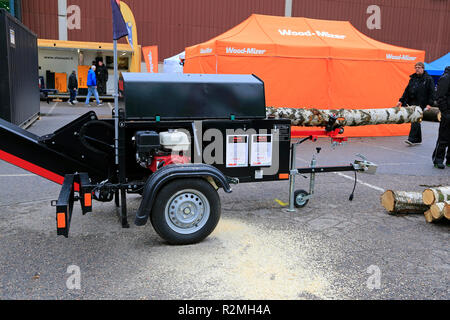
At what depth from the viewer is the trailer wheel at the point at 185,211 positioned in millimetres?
4090

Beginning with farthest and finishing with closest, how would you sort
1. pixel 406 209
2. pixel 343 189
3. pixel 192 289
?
pixel 343 189 < pixel 406 209 < pixel 192 289

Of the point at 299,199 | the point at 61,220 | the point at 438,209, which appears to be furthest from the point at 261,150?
the point at 61,220

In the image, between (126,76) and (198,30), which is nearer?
(126,76)

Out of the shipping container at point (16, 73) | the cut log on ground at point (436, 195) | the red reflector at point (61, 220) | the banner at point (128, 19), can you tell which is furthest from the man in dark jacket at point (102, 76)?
the red reflector at point (61, 220)

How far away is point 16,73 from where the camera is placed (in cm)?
1095

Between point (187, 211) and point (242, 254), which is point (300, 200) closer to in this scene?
point (242, 254)

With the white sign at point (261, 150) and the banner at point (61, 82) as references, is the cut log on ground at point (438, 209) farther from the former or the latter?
the banner at point (61, 82)

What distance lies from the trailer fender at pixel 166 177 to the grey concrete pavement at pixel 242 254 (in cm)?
43

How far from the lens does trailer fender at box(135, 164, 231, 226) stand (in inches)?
157

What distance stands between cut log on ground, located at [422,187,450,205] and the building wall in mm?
25787
